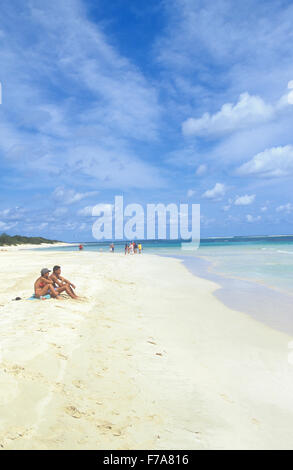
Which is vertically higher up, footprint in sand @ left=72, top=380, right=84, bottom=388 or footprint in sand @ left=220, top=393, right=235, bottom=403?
footprint in sand @ left=72, top=380, right=84, bottom=388

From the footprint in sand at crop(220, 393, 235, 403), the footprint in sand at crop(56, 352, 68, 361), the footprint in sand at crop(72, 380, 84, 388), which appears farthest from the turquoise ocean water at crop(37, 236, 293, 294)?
the footprint in sand at crop(72, 380, 84, 388)

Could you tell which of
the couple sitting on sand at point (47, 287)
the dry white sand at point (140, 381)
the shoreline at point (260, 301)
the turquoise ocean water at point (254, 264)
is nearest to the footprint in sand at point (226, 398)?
the dry white sand at point (140, 381)

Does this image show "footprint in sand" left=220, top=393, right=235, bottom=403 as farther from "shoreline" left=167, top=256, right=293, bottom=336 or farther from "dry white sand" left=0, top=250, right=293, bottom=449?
"shoreline" left=167, top=256, right=293, bottom=336

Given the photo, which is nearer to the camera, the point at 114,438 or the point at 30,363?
the point at 114,438

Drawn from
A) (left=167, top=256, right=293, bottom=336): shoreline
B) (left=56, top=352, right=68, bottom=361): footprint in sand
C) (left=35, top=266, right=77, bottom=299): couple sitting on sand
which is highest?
(left=35, top=266, right=77, bottom=299): couple sitting on sand

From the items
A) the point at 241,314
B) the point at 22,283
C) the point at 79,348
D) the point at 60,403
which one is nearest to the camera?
the point at 60,403

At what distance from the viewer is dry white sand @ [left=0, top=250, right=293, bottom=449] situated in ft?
10.7

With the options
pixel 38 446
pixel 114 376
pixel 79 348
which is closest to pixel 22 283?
pixel 79 348

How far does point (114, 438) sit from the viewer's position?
3.16 m

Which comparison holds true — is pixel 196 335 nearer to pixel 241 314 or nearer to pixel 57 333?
pixel 241 314

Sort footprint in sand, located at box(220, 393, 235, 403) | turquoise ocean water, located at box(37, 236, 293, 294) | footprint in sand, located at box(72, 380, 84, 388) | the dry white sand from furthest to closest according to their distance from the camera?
1. turquoise ocean water, located at box(37, 236, 293, 294)
2. footprint in sand, located at box(72, 380, 84, 388)
3. footprint in sand, located at box(220, 393, 235, 403)
4. the dry white sand

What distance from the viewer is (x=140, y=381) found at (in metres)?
4.58

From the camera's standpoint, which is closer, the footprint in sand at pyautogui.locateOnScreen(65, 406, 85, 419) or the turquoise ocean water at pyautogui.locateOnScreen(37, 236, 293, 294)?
the footprint in sand at pyautogui.locateOnScreen(65, 406, 85, 419)
